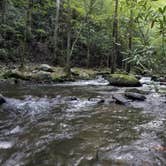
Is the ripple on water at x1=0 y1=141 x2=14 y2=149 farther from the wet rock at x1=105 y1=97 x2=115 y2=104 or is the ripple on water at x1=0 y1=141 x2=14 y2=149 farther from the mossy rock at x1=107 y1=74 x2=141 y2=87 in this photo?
the mossy rock at x1=107 y1=74 x2=141 y2=87

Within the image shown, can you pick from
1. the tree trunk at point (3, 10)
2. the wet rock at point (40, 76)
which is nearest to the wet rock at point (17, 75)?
the wet rock at point (40, 76)

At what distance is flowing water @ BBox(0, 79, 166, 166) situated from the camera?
12.3 ft

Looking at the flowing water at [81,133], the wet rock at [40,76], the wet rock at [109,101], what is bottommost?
the wet rock at [40,76]

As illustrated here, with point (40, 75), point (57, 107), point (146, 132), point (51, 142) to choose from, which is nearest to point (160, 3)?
point (40, 75)

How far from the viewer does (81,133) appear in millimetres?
4863

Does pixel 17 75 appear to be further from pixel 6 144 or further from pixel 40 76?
pixel 6 144

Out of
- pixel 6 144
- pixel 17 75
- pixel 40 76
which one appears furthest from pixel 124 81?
pixel 6 144

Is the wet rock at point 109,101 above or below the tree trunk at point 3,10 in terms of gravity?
below

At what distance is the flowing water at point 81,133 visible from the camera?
3744mm

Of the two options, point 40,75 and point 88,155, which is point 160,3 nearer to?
point 40,75

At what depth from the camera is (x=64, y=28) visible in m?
23.0

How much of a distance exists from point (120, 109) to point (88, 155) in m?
3.17

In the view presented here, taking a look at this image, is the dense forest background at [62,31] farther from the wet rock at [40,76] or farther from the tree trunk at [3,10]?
the wet rock at [40,76]

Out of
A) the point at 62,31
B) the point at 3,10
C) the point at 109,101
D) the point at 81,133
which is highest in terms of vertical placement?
the point at 3,10
